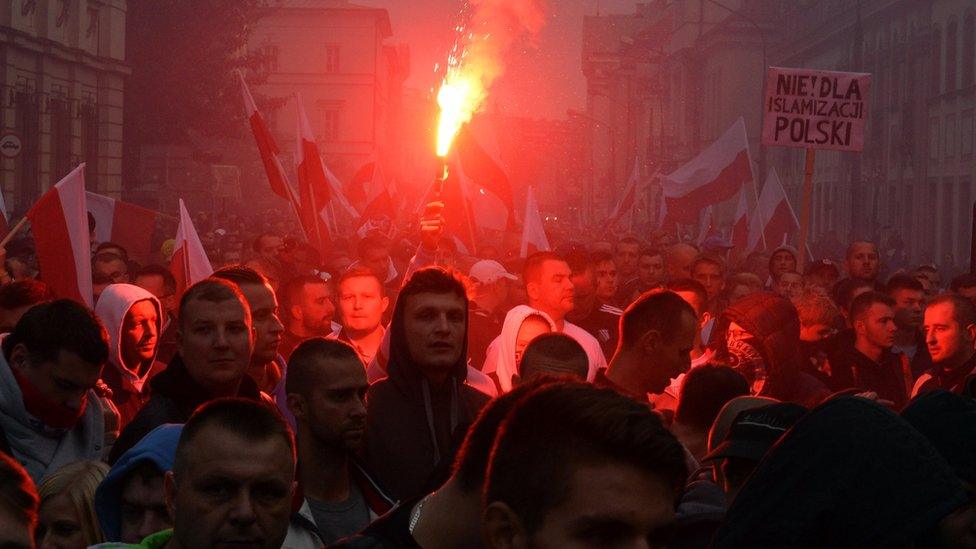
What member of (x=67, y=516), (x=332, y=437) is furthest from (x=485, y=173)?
(x=67, y=516)

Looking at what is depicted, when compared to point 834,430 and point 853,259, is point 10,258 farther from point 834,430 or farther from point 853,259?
point 834,430

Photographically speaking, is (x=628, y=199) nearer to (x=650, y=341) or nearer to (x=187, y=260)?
(x=187, y=260)

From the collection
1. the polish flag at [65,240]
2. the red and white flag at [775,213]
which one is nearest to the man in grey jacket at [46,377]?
the polish flag at [65,240]

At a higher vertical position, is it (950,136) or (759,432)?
(950,136)

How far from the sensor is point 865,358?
339 inches

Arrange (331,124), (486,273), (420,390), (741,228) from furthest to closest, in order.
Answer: (331,124) < (741,228) < (486,273) < (420,390)

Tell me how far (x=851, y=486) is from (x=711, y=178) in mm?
17762

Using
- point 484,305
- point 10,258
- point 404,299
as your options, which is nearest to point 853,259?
point 484,305

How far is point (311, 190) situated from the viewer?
15.6 metres

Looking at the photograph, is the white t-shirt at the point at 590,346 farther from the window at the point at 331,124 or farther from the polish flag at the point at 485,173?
the window at the point at 331,124

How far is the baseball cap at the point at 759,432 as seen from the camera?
3.91m

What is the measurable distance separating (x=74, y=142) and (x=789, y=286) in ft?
93.8

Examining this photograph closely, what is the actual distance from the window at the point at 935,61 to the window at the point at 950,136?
1318mm

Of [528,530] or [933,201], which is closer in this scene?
[528,530]
